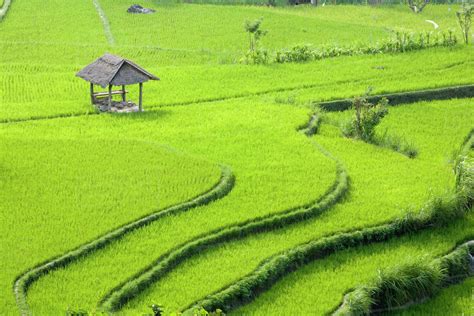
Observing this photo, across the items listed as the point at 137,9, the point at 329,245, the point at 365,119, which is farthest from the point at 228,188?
the point at 137,9

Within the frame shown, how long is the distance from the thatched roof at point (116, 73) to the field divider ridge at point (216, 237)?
6.53 meters

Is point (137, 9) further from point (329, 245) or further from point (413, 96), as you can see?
point (329, 245)

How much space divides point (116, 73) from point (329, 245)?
901 cm

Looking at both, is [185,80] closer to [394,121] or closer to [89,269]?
[394,121]

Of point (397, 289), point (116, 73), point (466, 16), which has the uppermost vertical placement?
point (466, 16)

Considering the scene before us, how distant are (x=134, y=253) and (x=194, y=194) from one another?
2691 mm

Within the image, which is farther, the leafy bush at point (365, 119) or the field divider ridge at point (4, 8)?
the field divider ridge at point (4, 8)

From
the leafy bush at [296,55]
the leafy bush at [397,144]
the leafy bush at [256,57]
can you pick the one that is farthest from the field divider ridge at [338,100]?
the leafy bush at [397,144]

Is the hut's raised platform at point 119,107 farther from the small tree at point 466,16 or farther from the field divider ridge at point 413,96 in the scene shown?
the small tree at point 466,16

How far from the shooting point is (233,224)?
15945 mm

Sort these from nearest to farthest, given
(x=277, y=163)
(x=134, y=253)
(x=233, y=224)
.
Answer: (x=134, y=253), (x=233, y=224), (x=277, y=163)

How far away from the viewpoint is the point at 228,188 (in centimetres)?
1766

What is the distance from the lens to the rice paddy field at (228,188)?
14.1 metres

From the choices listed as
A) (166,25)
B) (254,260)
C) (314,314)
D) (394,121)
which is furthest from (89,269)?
(166,25)
